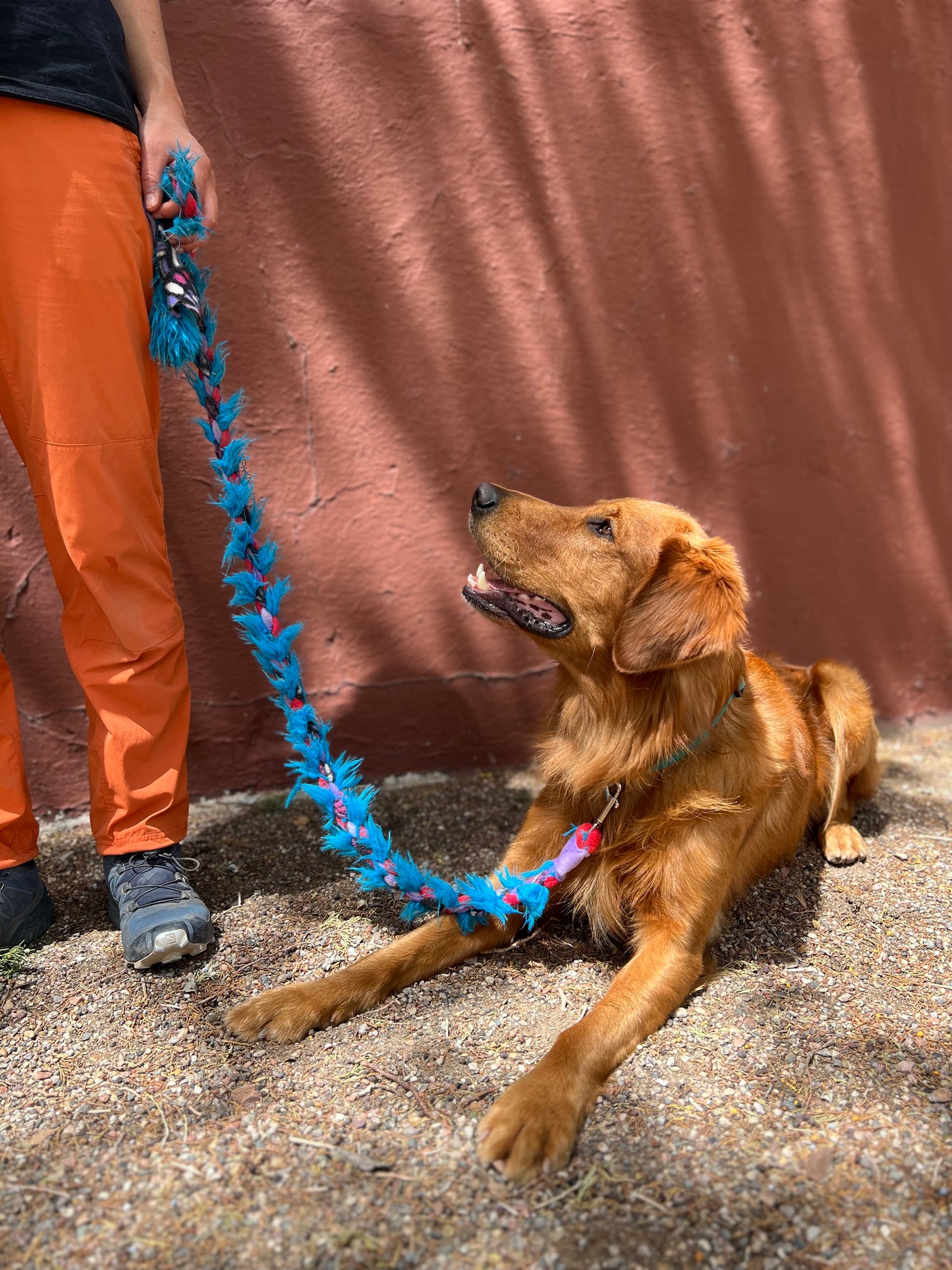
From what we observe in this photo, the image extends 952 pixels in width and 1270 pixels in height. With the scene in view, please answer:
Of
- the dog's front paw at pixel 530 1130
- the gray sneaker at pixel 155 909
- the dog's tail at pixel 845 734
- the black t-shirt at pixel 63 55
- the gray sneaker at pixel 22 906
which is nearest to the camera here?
the dog's front paw at pixel 530 1130

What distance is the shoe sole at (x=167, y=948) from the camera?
2383mm

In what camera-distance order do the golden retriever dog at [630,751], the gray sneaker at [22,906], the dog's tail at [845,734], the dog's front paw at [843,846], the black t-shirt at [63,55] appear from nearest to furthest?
the black t-shirt at [63,55]
the golden retriever dog at [630,751]
the gray sneaker at [22,906]
the dog's front paw at [843,846]
the dog's tail at [845,734]

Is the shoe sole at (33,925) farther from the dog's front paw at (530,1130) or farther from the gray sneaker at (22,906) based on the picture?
the dog's front paw at (530,1130)

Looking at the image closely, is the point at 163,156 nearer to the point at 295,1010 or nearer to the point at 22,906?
the point at 22,906

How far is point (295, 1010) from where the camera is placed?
87.3 inches

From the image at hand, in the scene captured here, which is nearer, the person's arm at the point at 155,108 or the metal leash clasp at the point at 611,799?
the person's arm at the point at 155,108

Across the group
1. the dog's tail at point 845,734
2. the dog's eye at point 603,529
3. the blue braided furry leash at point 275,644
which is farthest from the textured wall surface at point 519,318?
the dog's eye at point 603,529

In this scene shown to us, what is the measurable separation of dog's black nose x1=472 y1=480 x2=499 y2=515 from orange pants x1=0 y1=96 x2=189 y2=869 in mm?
841

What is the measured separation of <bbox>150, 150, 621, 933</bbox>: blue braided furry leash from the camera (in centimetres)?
244

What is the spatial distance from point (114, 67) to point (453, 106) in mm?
1376

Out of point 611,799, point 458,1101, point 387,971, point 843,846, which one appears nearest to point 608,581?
point 611,799

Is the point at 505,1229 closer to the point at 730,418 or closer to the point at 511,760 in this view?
the point at 511,760

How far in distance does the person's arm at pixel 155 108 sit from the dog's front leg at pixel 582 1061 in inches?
84.3

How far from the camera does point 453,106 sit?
330 cm
